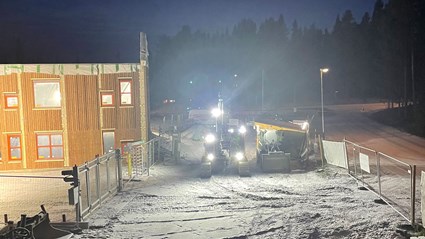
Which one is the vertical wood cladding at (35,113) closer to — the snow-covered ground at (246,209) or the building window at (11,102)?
the building window at (11,102)

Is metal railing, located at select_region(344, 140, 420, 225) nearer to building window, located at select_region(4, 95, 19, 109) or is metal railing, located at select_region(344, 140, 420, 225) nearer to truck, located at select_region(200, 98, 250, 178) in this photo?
truck, located at select_region(200, 98, 250, 178)

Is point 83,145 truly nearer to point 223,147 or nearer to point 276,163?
point 223,147

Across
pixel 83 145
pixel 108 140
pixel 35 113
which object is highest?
pixel 35 113

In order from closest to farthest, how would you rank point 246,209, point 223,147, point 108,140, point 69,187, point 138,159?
point 246,209 < point 69,187 < point 223,147 < point 138,159 < point 108,140

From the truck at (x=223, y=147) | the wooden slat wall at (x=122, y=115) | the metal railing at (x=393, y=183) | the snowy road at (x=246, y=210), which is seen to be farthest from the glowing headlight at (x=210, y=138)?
the metal railing at (x=393, y=183)

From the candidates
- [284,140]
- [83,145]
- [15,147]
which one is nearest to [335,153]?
[284,140]

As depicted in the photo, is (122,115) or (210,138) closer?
(210,138)

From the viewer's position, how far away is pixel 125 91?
26141mm

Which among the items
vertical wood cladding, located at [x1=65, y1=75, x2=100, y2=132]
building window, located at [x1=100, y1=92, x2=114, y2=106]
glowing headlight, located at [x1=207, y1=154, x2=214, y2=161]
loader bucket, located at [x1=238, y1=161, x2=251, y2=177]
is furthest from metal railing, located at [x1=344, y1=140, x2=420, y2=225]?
vertical wood cladding, located at [x1=65, y1=75, x2=100, y2=132]

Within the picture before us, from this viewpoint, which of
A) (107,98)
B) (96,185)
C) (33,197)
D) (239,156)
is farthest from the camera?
(107,98)

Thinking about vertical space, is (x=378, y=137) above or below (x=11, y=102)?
below

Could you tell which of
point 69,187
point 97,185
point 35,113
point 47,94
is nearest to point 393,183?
point 97,185

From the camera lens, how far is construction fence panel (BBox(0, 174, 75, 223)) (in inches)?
592

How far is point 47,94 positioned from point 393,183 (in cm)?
1899
